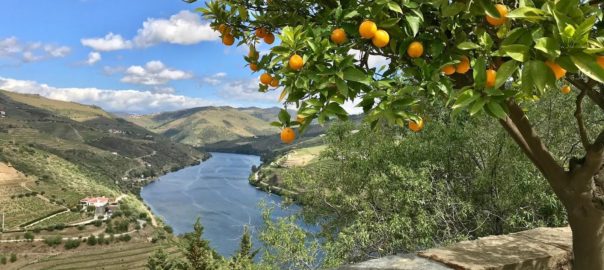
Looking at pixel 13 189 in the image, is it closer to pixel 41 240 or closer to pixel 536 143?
pixel 41 240

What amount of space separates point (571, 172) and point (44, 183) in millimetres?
150131

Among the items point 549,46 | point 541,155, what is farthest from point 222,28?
point 541,155

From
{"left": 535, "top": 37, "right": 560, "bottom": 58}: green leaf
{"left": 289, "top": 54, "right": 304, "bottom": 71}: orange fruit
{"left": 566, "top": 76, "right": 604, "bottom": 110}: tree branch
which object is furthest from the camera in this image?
{"left": 566, "top": 76, "right": 604, "bottom": 110}: tree branch

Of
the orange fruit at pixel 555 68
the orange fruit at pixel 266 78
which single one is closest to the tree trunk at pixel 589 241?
the orange fruit at pixel 555 68

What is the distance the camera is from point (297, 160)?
6097 inches

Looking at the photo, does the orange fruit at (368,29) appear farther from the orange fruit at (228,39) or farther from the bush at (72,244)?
the bush at (72,244)

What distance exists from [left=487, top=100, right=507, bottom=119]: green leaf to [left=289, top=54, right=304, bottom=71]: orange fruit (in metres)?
0.92

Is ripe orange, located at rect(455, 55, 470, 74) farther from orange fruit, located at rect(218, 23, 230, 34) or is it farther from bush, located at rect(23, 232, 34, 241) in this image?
bush, located at rect(23, 232, 34, 241)

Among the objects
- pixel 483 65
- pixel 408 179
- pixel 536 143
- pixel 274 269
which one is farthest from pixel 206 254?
pixel 483 65

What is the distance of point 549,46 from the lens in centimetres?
176

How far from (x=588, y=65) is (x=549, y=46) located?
17cm

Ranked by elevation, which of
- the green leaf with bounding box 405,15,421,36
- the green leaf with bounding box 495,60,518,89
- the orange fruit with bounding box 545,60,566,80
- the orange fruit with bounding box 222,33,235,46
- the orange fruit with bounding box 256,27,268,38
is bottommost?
the green leaf with bounding box 495,60,518,89

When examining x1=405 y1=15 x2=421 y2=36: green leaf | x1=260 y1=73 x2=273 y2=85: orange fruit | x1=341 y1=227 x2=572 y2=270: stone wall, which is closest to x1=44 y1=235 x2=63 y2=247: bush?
x1=341 y1=227 x2=572 y2=270: stone wall

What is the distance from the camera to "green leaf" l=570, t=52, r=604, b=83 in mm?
1746
